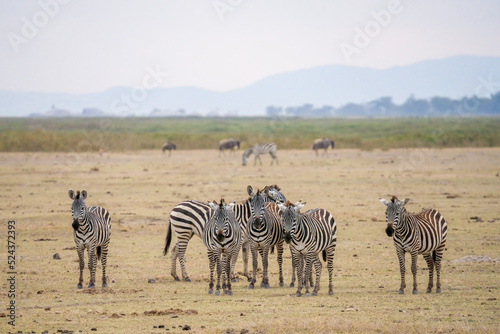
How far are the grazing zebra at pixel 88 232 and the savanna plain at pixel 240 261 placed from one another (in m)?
0.49

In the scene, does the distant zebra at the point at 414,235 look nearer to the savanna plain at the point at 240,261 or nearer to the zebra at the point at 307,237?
the savanna plain at the point at 240,261

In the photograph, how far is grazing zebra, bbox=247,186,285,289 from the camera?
11.0m

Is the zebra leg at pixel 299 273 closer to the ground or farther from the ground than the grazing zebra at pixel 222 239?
closer to the ground

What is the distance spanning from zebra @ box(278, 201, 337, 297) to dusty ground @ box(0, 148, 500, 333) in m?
0.43

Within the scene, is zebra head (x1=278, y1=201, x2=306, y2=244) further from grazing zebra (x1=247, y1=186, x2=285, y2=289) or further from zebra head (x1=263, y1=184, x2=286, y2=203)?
zebra head (x1=263, y1=184, x2=286, y2=203)

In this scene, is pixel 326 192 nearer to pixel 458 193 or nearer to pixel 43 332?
pixel 458 193

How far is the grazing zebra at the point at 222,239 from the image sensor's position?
10.5 metres

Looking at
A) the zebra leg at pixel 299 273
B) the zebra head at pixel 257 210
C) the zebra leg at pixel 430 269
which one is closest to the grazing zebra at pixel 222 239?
the zebra head at pixel 257 210

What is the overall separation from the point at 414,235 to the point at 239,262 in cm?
483

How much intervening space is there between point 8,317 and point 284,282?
5.09 metres

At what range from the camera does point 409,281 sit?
1184cm

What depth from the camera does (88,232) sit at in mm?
11250

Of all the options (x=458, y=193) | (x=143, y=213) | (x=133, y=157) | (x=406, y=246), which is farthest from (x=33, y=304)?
(x=133, y=157)

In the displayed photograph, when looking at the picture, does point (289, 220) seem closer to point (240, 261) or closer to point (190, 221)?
point (190, 221)
